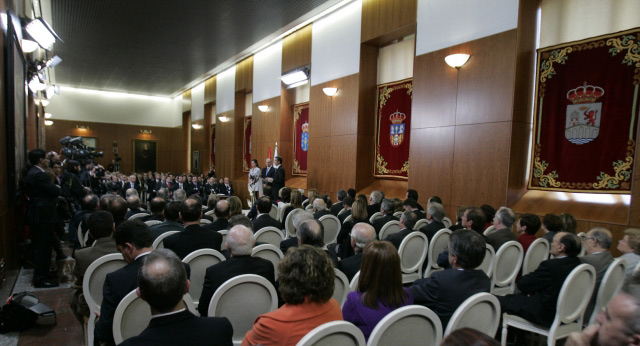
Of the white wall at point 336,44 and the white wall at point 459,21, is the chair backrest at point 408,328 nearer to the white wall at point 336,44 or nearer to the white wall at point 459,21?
the white wall at point 459,21

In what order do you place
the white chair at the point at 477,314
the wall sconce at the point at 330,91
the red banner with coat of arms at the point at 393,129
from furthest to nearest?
the wall sconce at the point at 330,91, the red banner with coat of arms at the point at 393,129, the white chair at the point at 477,314

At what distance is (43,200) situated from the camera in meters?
4.37

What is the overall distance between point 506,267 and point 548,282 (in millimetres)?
646

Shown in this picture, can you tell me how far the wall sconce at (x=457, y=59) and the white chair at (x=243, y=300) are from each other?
529cm

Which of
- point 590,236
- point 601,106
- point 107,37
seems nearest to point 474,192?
point 601,106

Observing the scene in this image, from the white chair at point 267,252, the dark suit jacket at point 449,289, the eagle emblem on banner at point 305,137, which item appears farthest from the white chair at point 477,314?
the eagle emblem on banner at point 305,137

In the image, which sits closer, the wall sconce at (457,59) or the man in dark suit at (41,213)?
the man in dark suit at (41,213)

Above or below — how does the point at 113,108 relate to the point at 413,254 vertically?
above

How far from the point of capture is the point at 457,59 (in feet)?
19.5

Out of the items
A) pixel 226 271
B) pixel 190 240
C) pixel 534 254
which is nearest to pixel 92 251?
pixel 190 240

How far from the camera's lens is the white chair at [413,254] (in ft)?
10.9

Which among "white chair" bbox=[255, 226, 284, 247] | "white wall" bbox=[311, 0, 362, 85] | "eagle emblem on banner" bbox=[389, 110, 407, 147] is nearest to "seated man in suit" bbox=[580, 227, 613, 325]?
"white chair" bbox=[255, 226, 284, 247]

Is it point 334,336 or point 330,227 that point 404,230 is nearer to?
point 330,227

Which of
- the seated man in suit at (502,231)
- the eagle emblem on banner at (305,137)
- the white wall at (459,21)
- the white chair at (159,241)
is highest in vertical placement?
the white wall at (459,21)
